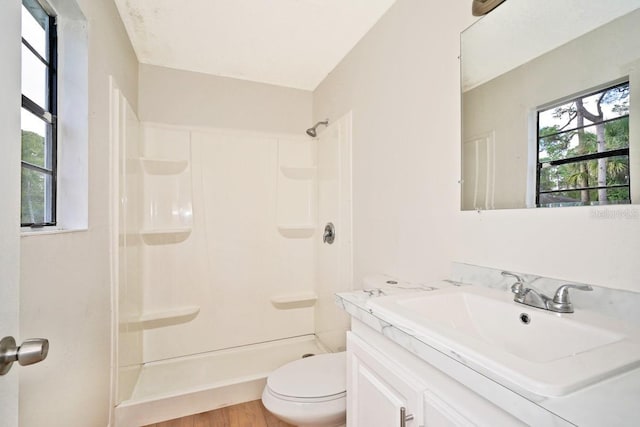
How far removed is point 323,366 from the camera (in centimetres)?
148

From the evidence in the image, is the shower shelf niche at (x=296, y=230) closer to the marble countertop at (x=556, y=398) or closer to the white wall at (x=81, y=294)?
the white wall at (x=81, y=294)

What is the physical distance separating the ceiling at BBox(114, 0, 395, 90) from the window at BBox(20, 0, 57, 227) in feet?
2.16

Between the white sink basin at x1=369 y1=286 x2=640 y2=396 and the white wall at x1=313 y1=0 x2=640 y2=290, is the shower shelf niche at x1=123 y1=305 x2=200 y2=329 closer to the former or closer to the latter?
the white wall at x1=313 y1=0 x2=640 y2=290

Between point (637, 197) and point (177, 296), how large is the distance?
8.05 feet

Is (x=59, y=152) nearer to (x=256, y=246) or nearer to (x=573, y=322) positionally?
(x=256, y=246)

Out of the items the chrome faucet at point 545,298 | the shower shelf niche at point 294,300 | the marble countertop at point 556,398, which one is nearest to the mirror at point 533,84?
the chrome faucet at point 545,298

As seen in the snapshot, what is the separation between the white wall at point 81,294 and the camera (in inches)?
31.1

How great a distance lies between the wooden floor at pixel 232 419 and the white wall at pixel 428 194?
0.97m

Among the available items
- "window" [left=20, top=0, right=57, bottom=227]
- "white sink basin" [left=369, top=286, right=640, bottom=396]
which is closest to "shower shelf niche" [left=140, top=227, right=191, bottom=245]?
"window" [left=20, top=0, right=57, bottom=227]

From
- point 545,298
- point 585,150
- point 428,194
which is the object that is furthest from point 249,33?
point 545,298

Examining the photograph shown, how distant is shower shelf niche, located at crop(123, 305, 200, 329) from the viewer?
206 cm

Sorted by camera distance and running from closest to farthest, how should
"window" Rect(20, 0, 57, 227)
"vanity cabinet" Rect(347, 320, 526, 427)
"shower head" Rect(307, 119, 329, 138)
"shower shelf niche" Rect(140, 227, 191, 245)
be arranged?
"vanity cabinet" Rect(347, 320, 526, 427) → "window" Rect(20, 0, 57, 227) → "shower shelf niche" Rect(140, 227, 191, 245) → "shower head" Rect(307, 119, 329, 138)

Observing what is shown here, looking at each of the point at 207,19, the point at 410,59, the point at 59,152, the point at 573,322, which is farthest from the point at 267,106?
the point at 573,322

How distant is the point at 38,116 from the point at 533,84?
5.32 feet
